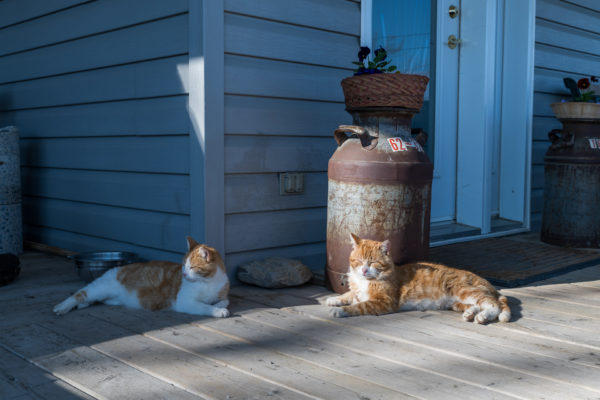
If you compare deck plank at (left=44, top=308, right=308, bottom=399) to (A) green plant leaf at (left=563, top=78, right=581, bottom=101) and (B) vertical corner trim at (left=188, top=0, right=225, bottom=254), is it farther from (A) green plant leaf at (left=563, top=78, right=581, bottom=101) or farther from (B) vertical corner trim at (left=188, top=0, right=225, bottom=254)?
(A) green plant leaf at (left=563, top=78, right=581, bottom=101)

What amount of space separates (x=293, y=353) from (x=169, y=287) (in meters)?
0.78

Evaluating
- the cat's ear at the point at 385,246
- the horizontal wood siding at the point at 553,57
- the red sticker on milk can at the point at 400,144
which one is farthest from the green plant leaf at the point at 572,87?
the cat's ear at the point at 385,246

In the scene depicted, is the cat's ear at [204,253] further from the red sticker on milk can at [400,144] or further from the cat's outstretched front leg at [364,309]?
the red sticker on milk can at [400,144]

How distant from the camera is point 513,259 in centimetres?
355

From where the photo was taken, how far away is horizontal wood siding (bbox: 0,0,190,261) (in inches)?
118

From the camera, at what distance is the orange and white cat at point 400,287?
2436 mm

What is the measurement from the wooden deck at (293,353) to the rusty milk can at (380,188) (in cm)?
37

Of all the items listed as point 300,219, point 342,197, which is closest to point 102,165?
point 300,219

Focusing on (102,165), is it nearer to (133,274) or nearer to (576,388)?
(133,274)

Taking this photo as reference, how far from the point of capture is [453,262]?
134 inches

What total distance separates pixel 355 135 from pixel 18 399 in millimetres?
1842

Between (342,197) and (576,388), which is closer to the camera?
(576,388)

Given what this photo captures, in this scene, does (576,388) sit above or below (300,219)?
below

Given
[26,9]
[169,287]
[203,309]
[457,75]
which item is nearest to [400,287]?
[203,309]
